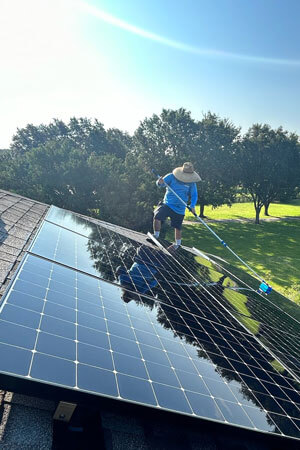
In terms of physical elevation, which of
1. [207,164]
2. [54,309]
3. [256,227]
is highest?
[207,164]

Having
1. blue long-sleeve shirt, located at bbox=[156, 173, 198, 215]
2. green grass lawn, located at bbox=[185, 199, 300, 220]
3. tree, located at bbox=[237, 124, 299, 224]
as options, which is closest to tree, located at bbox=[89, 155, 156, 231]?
green grass lawn, located at bbox=[185, 199, 300, 220]

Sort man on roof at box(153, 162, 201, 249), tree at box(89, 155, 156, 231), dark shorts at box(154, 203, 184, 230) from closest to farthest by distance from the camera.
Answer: man on roof at box(153, 162, 201, 249), dark shorts at box(154, 203, 184, 230), tree at box(89, 155, 156, 231)

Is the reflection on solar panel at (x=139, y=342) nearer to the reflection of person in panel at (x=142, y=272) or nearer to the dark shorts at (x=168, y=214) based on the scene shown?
the reflection of person in panel at (x=142, y=272)

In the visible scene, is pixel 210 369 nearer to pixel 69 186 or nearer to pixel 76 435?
pixel 76 435

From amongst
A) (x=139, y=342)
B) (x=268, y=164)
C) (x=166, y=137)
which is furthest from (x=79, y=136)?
(x=139, y=342)

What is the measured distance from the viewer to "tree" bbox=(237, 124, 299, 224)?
47062 millimetres

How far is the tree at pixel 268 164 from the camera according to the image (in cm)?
4706

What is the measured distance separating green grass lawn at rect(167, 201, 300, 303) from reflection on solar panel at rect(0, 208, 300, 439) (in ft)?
49.8

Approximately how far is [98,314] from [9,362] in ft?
6.65

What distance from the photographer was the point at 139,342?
419 cm

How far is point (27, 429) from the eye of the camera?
2941mm

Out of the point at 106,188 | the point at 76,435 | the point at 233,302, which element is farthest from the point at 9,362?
the point at 106,188

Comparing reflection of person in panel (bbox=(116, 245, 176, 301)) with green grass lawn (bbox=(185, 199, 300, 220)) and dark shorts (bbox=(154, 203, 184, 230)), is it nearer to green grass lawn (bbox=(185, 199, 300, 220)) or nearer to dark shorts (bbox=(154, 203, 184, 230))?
dark shorts (bbox=(154, 203, 184, 230))

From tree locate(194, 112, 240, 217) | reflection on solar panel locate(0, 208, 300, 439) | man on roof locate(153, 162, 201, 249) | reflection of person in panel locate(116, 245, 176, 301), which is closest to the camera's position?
reflection on solar panel locate(0, 208, 300, 439)
